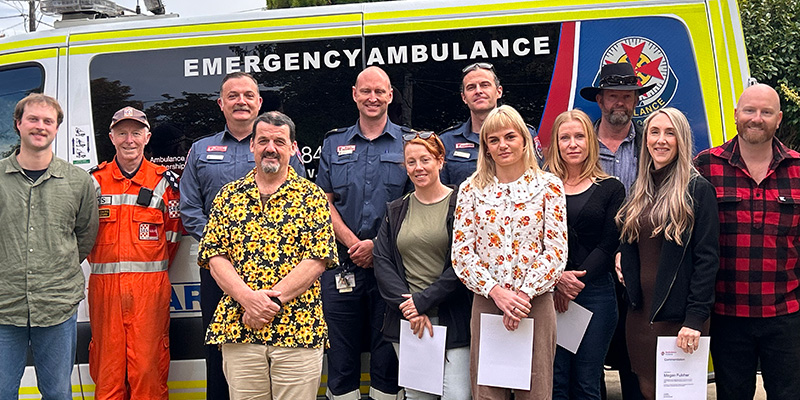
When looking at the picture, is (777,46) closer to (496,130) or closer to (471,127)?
(471,127)

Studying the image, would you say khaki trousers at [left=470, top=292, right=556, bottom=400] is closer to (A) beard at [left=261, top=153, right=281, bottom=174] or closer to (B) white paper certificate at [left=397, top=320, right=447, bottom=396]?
(B) white paper certificate at [left=397, top=320, right=447, bottom=396]

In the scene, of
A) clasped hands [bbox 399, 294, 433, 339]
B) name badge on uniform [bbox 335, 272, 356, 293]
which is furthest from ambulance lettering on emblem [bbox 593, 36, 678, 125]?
name badge on uniform [bbox 335, 272, 356, 293]

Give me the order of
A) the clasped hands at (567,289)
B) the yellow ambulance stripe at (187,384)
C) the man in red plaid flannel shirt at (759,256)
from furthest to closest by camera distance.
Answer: the yellow ambulance stripe at (187,384) < the clasped hands at (567,289) < the man in red plaid flannel shirt at (759,256)

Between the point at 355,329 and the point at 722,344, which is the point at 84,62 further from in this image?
the point at 722,344

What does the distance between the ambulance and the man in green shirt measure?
0.53 meters

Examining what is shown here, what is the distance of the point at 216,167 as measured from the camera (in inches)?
157

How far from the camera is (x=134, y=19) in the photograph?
4.40m

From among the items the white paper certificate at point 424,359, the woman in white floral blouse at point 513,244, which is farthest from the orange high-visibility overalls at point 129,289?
the woman in white floral blouse at point 513,244

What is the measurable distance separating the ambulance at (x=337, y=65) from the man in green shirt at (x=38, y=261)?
20.7 inches

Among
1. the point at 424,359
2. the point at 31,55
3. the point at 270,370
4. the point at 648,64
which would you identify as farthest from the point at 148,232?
the point at 648,64

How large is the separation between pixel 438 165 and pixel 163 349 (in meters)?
2.05

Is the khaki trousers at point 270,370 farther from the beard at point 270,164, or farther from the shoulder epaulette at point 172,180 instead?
the shoulder epaulette at point 172,180

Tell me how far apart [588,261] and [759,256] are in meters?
0.82

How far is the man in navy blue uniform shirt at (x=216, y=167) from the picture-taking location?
392cm
